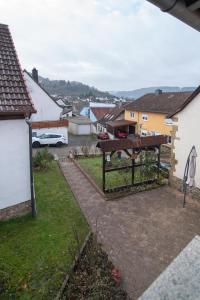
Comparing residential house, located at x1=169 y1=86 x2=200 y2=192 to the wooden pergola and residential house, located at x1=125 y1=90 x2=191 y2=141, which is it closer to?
the wooden pergola

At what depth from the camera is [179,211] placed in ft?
33.6

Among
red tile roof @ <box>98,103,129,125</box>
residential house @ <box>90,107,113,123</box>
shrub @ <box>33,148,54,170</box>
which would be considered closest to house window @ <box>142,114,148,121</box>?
red tile roof @ <box>98,103,129,125</box>

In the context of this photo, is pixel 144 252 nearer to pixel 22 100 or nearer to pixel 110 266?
pixel 110 266

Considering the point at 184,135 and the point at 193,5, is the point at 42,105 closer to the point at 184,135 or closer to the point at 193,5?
the point at 184,135

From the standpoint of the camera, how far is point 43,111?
32.4 meters

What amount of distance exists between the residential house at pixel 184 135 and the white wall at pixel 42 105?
913 inches

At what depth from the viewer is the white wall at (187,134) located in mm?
10805

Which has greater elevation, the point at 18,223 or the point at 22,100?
the point at 22,100

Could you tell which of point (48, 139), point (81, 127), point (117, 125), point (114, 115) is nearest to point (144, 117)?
point (117, 125)

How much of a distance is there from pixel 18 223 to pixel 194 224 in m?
6.86

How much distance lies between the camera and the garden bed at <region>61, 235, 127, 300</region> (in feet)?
18.1

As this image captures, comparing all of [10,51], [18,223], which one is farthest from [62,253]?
[10,51]

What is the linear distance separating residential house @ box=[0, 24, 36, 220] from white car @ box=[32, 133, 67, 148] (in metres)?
18.2

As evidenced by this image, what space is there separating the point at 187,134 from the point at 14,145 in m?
8.00
